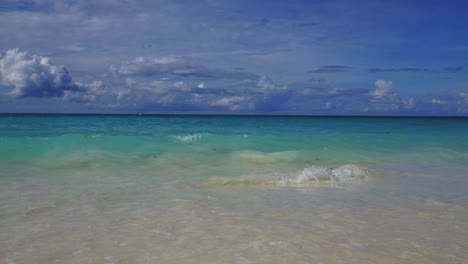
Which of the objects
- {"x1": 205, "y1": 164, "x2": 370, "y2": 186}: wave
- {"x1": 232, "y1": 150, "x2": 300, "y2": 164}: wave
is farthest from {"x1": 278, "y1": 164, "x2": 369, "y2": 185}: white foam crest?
{"x1": 232, "y1": 150, "x2": 300, "y2": 164}: wave

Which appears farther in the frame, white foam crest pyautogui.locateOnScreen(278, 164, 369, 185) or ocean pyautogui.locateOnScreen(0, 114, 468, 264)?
white foam crest pyautogui.locateOnScreen(278, 164, 369, 185)

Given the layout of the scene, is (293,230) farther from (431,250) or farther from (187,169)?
(187,169)

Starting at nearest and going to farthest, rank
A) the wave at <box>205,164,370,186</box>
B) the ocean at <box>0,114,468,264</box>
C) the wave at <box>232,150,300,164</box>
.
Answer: the ocean at <box>0,114,468,264</box>
the wave at <box>205,164,370,186</box>
the wave at <box>232,150,300,164</box>

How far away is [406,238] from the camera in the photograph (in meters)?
4.35

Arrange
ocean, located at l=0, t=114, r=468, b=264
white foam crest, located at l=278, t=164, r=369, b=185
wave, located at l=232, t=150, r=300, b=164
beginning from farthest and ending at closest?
1. wave, located at l=232, t=150, r=300, b=164
2. white foam crest, located at l=278, t=164, r=369, b=185
3. ocean, located at l=0, t=114, r=468, b=264

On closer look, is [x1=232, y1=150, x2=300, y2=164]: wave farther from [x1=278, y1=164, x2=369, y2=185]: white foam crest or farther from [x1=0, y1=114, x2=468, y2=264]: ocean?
[x1=278, y1=164, x2=369, y2=185]: white foam crest

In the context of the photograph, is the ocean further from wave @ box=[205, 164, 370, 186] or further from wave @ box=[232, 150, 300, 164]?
wave @ box=[232, 150, 300, 164]

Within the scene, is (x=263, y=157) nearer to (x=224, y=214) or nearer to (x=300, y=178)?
(x=300, y=178)

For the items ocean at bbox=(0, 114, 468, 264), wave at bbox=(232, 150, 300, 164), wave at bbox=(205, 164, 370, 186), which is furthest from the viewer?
wave at bbox=(232, 150, 300, 164)

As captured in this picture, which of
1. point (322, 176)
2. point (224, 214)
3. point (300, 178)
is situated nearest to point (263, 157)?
point (322, 176)

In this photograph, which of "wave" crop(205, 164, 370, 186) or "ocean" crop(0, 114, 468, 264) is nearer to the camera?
"ocean" crop(0, 114, 468, 264)

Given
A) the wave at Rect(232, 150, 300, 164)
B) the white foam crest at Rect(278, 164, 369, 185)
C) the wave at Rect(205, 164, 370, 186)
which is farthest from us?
the wave at Rect(232, 150, 300, 164)

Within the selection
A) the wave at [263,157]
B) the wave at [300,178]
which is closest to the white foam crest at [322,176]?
the wave at [300,178]

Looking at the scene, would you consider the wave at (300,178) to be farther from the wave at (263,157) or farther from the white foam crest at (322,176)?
the wave at (263,157)
